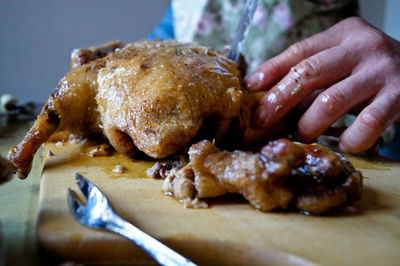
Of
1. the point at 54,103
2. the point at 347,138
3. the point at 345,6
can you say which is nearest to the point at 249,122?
the point at 347,138

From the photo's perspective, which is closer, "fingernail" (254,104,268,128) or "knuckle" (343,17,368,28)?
"fingernail" (254,104,268,128)

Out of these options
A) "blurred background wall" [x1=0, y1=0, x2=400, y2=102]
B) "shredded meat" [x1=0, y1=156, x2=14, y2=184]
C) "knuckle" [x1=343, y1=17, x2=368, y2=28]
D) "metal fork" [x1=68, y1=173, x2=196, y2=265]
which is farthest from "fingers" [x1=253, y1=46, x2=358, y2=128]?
"blurred background wall" [x1=0, y1=0, x2=400, y2=102]

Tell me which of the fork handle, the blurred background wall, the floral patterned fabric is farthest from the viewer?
the blurred background wall

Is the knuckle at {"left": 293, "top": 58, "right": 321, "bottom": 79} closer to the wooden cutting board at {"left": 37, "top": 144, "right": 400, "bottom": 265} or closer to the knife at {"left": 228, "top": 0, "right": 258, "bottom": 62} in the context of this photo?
the knife at {"left": 228, "top": 0, "right": 258, "bottom": 62}

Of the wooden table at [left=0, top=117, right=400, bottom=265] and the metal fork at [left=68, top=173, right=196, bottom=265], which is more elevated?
the metal fork at [left=68, top=173, right=196, bottom=265]

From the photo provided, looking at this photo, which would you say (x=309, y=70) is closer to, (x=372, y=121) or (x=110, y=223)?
(x=372, y=121)

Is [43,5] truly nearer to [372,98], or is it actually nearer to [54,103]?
[54,103]

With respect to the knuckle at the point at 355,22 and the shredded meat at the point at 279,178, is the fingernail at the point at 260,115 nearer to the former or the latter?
the shredded meat at the point at 279,178
